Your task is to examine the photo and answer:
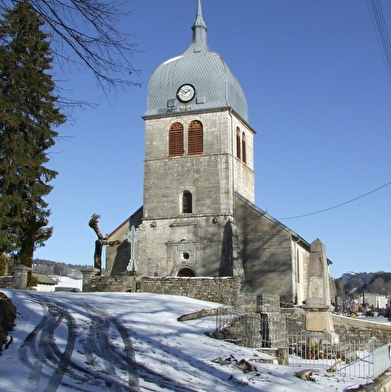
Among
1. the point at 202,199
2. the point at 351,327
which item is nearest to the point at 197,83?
the point at 202,199

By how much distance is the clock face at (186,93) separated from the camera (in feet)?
114

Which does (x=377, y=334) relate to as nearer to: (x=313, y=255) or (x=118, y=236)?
(x=313, y=255)

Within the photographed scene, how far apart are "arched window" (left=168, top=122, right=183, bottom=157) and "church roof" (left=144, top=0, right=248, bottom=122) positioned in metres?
0.97

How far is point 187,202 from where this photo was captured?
34.1 meters

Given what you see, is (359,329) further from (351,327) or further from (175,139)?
(175,139)

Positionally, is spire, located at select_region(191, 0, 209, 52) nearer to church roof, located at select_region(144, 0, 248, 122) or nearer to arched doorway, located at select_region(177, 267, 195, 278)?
church roof, located at select_region(144, 0, 248, 122)

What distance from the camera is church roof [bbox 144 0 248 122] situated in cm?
3434

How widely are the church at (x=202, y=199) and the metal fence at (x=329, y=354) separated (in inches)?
453

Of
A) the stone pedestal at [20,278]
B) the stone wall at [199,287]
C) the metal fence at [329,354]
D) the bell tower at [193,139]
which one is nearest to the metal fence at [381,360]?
the metal fence at [329,354]

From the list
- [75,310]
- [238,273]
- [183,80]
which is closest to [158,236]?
[238,273]

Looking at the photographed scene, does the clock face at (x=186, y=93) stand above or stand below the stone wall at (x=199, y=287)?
above

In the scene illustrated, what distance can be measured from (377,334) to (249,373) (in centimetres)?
1531

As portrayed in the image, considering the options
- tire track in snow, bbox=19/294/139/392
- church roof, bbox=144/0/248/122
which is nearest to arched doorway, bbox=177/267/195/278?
church roof, bbox=144/0/248/122

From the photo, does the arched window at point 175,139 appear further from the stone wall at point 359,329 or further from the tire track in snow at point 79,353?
the tire track in snow at point 79,353
